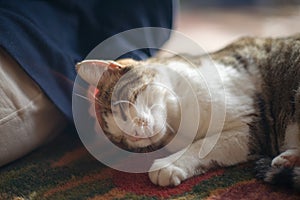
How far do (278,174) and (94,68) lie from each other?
1.90 ft

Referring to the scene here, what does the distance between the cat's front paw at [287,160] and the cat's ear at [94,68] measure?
0.51 meters

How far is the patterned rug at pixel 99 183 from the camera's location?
1.17 meters

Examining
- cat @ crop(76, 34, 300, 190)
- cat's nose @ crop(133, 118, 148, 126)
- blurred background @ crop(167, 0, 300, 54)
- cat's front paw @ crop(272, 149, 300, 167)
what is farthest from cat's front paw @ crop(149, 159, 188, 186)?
blurred background @ crop(167, 0, 300, 54)

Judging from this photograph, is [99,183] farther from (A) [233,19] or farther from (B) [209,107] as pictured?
(A) [233,19]

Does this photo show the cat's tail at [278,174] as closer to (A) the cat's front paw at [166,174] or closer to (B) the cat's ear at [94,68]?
(A) the cat's front paw at [166,174]

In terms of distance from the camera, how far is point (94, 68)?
3.94 ft

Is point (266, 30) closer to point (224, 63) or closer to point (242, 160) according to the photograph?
point (224, 63)

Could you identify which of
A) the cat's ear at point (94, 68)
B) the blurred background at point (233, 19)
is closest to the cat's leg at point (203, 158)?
the cat's ear at point (94, 68)

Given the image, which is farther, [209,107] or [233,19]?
[233,19]

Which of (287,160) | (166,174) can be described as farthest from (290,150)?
(166,174)

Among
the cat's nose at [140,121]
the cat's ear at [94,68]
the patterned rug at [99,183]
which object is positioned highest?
the cat's ear at [94,68]

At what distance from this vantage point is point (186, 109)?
1.32 m

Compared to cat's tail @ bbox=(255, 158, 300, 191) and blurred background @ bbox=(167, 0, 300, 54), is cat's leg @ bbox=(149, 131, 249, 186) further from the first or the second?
blurred background @ bbox=(167, 0, 300, 54)

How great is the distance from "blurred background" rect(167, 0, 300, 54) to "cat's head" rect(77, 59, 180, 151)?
962mm
